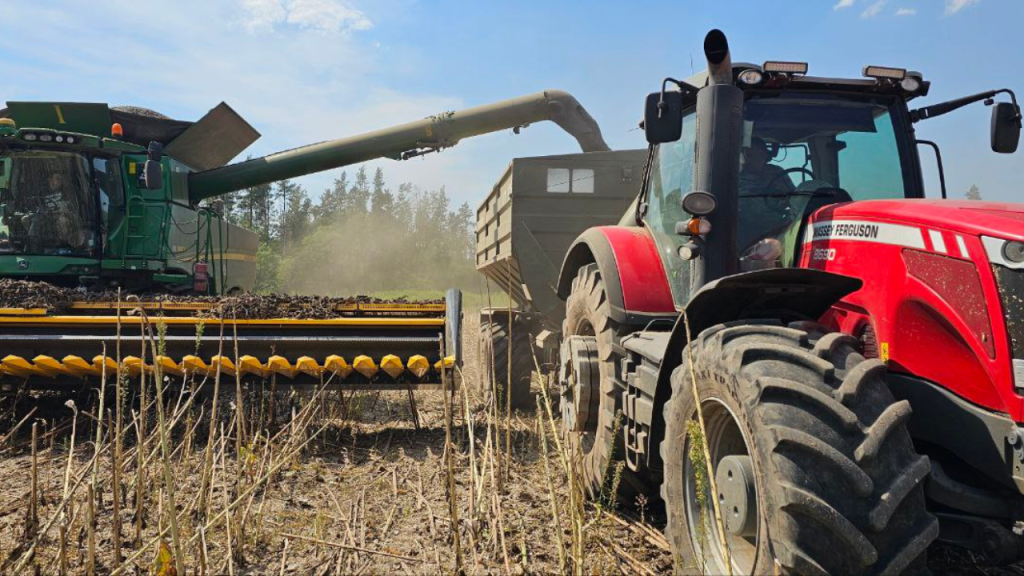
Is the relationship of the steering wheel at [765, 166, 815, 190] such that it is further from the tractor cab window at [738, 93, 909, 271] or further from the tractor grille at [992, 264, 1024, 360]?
the tractor grille at [992, 264, 1024, 360]

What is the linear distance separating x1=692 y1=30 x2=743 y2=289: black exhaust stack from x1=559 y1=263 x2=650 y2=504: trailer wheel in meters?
0.82

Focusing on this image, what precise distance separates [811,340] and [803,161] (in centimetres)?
132

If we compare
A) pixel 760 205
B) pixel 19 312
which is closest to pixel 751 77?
pixel 760 205

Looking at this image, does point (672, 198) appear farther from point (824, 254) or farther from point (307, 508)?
point (307, 508)

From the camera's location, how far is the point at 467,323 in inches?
514

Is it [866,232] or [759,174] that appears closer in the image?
[866,232]

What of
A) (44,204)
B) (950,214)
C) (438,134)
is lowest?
(950,214)

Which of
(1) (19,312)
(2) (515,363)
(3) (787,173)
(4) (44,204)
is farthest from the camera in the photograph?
(2) (515,363)

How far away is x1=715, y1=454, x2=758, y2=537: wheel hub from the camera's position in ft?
6.90

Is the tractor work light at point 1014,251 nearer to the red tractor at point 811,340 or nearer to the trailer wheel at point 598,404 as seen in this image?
the red tractor at point 811,340

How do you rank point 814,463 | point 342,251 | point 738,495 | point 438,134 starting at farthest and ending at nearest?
point 342,251
point 438,134
point 738,495
point 814,463

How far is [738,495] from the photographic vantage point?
2.15 metres

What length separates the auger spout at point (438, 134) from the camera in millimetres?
9258

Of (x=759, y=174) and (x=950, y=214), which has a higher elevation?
(x=759, y=174)
